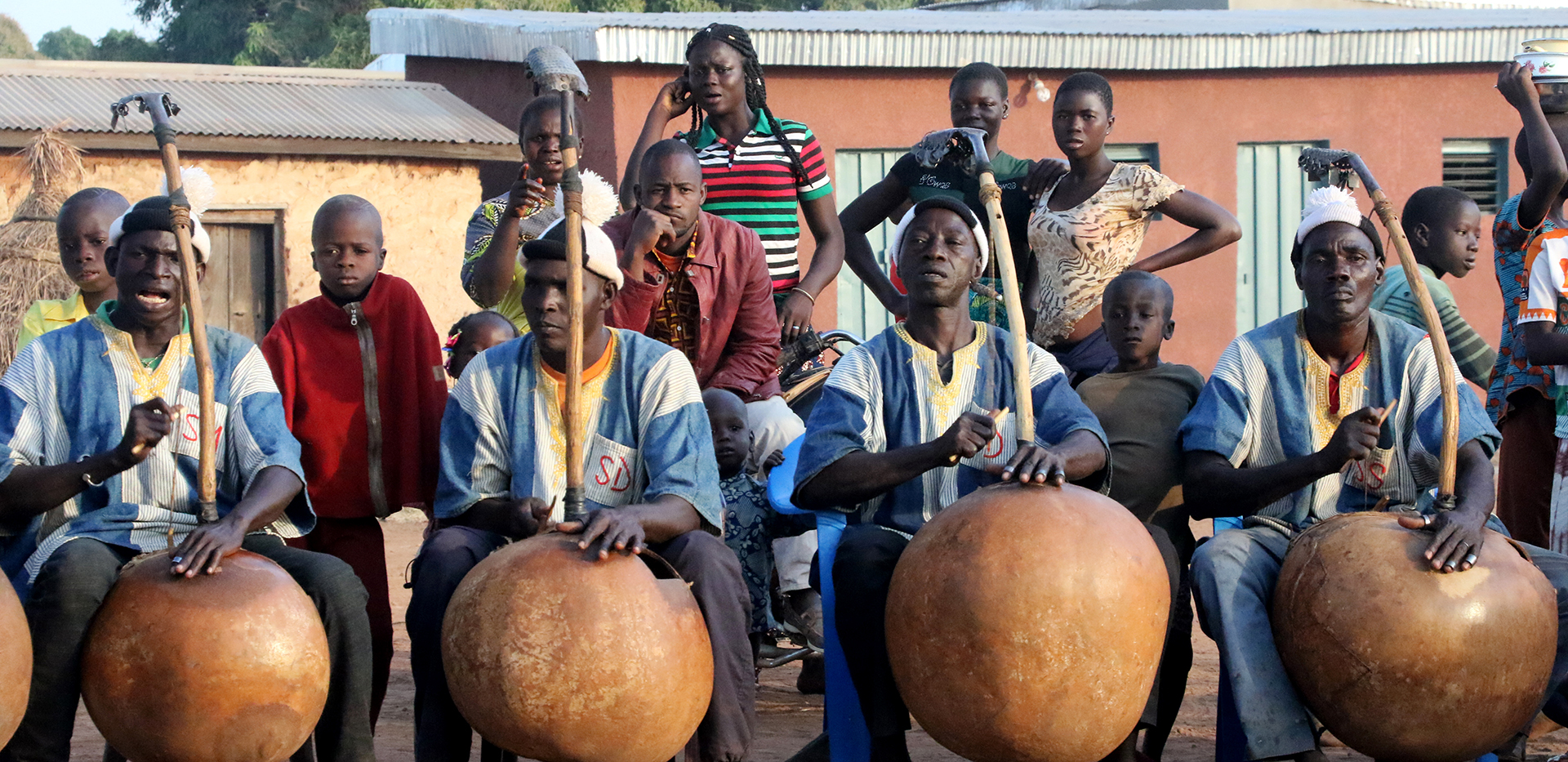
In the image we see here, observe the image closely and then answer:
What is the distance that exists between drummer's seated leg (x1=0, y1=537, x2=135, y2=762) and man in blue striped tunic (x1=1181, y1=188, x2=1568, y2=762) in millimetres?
2728

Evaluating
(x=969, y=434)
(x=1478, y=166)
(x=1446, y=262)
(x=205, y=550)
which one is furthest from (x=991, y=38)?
(x=205, y=550)

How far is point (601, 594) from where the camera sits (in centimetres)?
357

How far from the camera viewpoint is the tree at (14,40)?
4150 cm

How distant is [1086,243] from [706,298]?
133 centimetres

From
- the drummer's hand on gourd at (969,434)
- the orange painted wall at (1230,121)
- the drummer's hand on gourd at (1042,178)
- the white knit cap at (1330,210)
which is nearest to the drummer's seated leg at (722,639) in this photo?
the drummer's hand on gourd at (969,434)

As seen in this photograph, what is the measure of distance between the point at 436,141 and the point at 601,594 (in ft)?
32.2

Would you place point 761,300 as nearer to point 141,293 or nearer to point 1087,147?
point 1087,147

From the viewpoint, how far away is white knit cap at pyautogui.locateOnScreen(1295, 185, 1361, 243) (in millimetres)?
4255

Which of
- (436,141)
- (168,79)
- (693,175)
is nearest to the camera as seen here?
(693,175)

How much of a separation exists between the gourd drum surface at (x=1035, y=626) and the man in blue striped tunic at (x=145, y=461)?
1489mm

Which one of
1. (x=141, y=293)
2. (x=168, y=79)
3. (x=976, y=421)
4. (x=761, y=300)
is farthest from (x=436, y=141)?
(x=976, y=421)

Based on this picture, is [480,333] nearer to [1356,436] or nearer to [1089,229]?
[1089,229]

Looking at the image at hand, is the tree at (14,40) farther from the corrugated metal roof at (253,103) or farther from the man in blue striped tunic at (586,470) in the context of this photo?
the man in blue striped tunic at (586,470)

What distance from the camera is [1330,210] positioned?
428 cm
